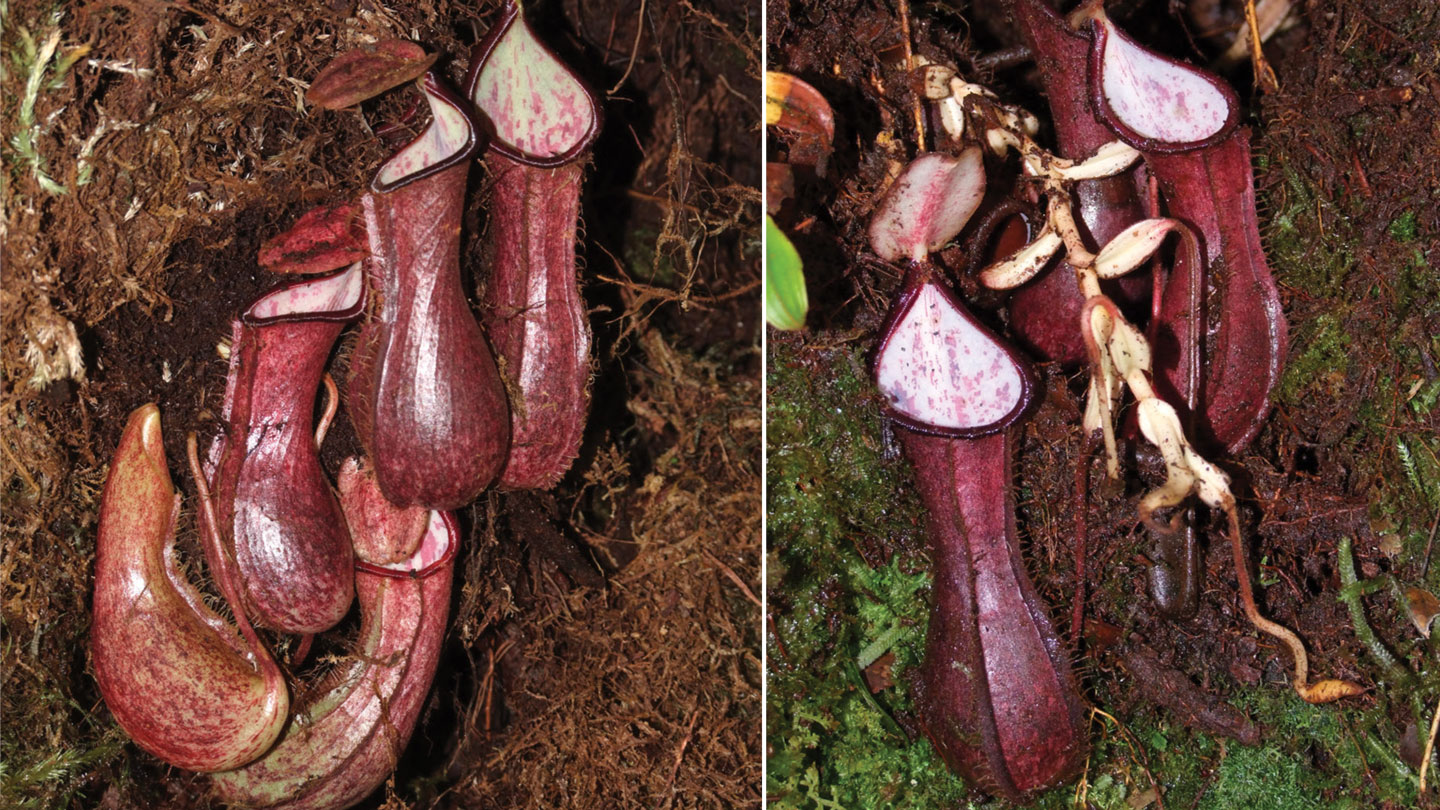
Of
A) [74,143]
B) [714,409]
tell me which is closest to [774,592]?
[714,409]

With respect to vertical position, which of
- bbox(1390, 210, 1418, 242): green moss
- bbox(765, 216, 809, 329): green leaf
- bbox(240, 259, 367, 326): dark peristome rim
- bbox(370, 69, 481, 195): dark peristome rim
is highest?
bbox(370, 69, 481, 195): dark peristome rim

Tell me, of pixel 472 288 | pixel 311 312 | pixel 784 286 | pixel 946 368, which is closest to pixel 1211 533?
pixel 946 368

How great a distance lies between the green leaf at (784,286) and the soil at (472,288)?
41cm

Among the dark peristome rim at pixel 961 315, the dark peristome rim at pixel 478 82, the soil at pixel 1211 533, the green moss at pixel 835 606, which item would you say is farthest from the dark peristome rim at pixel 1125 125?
the dark peristome rim at pixel 478 82

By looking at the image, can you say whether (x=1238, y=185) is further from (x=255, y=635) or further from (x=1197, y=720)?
(x=255, y=635)

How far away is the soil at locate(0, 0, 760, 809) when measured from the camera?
64.9 inches

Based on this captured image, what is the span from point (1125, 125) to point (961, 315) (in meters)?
0.40

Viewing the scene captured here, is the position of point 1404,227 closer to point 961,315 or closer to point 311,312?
point 961,315

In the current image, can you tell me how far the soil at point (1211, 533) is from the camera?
160 cm

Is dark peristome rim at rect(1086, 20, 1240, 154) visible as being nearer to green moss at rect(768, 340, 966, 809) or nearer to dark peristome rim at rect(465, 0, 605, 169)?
green moss at rect(768, 340, 966, 809)

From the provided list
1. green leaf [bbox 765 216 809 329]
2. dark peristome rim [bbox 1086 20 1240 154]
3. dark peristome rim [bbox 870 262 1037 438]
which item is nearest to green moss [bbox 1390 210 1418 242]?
dark peristome rim [bbox 1086 20 1240 154]

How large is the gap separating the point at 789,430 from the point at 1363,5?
3.92 feet

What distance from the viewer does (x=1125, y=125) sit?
1.55m

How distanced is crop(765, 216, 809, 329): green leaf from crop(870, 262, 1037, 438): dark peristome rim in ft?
0.48
